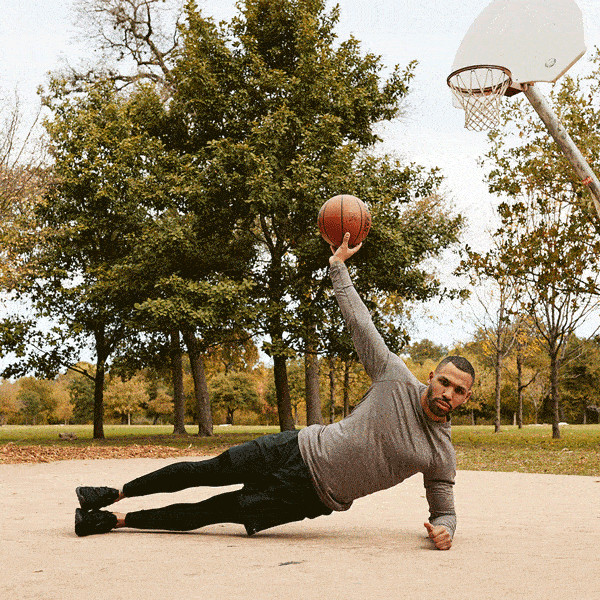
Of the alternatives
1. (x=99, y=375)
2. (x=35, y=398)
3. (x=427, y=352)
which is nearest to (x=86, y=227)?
(x=99, y=375)

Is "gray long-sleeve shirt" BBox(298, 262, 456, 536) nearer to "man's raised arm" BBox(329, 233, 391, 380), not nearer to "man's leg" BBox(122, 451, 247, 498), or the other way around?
"man's raised arm" BBox(329, 233, 391, 380)

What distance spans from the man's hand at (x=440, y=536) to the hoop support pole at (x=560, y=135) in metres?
7.46

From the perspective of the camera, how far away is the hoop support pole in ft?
34.5

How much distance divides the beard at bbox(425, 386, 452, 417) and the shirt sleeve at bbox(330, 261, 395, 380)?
1.21 ft

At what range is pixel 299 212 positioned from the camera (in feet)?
64.4

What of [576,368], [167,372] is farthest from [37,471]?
[576,368]

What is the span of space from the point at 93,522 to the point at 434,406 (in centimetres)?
254

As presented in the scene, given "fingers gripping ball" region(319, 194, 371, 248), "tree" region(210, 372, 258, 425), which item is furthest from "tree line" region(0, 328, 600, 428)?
"fingers gripping ball" region(319, 194, 371, 248)

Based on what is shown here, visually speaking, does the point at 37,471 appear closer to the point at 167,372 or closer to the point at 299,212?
the point at 299,212

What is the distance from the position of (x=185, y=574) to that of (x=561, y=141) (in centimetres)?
920

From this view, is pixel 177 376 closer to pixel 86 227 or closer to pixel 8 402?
pixel 86 227

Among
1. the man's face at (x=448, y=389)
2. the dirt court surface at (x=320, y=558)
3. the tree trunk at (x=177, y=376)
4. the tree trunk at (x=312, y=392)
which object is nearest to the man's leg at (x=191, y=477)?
the dirt court surface at (x=320, y=558)

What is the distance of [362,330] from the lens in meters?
4.79

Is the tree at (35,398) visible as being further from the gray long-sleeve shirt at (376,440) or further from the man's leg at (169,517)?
the gray long-sleeve shirt at (376,440)
